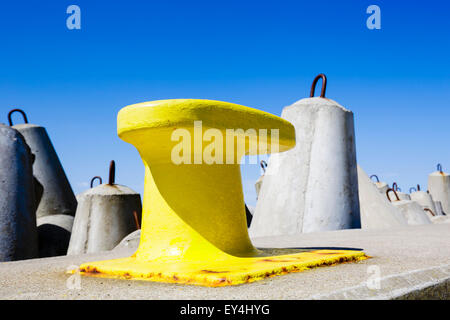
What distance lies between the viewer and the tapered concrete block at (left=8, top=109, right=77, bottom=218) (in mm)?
7500

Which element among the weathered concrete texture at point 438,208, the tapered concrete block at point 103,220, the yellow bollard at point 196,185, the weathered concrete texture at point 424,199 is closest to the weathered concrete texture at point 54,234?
the tapered concrete block at point 103,220

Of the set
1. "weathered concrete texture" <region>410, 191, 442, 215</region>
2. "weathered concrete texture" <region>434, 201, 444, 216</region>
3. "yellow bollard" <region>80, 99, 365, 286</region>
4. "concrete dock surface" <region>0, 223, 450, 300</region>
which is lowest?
"weathered concrete texture" <region>434, 201, 444, 216</region>

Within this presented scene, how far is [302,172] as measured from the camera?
5.13m

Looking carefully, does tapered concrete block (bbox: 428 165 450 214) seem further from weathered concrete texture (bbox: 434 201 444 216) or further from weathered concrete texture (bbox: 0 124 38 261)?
weathered concrete texture (bbox: 0 124 38 261)

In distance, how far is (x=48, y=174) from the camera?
7617 mm

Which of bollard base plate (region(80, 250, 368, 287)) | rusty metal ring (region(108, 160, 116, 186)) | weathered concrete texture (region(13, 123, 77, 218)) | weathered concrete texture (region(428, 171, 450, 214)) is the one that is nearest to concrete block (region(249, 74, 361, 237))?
rusty metal ring (region(108, 160, 116, 186))

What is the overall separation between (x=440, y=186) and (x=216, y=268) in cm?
1569

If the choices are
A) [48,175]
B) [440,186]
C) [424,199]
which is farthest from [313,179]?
[440,186]

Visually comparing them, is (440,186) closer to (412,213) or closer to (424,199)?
(424,199)

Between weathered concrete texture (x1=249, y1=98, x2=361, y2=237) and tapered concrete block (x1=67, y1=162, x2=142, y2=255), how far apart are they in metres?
2.06

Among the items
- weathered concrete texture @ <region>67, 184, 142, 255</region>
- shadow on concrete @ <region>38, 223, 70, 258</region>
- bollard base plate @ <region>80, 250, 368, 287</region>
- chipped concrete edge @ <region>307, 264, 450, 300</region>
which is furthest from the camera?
shadow on concrete @ <region>38, 223, 70, 258</region>

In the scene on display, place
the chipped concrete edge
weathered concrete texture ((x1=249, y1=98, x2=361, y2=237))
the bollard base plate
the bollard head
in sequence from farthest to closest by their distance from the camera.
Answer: weathered concrete texture ((x1=249, y1=98, x2=361, y2=237)) < the bollard head < the bollard base plate < the chipped concrete edge

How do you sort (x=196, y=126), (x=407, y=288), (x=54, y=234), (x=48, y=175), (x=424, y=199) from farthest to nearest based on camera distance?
(x=424, y=199), (x=48, y=175), (x=54, y=234), (x=196, y=126), (x=407, y=288)
